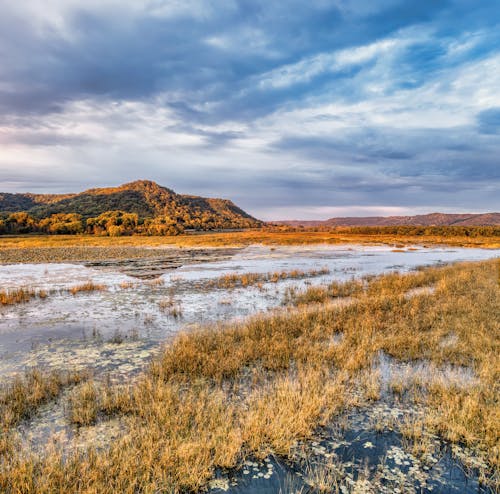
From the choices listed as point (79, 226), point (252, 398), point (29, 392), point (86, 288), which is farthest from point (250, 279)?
point (79, 226)

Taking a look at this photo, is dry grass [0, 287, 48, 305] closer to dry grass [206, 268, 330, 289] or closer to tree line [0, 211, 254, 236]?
dry grass [206, 268, 330, 289]

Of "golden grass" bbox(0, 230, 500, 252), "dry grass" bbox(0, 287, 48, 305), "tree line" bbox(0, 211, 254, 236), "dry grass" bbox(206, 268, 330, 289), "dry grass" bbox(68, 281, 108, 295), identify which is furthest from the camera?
"tree line" bbox(0, 211, 254, 236)

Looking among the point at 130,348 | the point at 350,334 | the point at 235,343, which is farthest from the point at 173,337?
the point at 350,334

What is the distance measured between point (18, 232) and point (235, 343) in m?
100

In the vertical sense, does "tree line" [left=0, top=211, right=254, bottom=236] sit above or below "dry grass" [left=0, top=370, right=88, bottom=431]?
above

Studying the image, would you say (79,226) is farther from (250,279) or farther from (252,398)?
(252,398)

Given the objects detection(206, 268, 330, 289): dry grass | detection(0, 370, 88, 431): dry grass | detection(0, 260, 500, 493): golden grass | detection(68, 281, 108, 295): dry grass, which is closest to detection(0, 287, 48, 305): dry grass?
detection(68, 281, 108, 295): dry grass

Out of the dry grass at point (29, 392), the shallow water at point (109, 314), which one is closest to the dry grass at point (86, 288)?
the shallow water at point (109, 314)

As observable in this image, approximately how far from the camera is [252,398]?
718 cm

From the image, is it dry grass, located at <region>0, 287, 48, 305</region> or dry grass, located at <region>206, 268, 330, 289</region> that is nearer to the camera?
dry grass, located at <region>0, 287, 48, 305</region>

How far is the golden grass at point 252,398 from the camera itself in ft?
16.2

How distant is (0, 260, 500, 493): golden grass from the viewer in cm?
494

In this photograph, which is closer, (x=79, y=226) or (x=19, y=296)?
(x=19, y=296)

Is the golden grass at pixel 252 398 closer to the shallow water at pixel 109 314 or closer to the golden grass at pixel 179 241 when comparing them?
the shallow water at pixel 109 314
